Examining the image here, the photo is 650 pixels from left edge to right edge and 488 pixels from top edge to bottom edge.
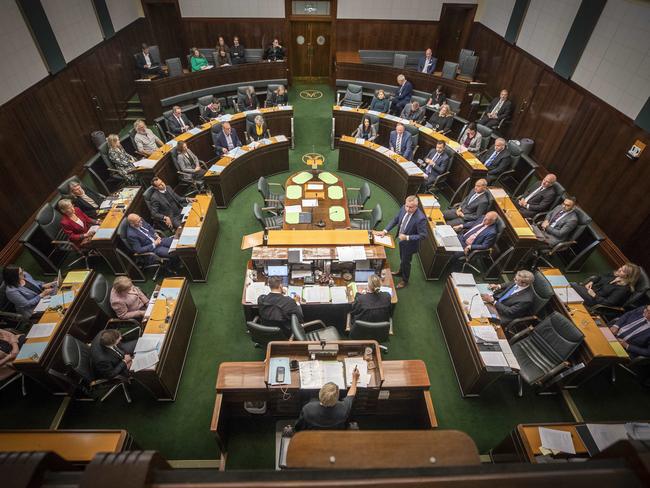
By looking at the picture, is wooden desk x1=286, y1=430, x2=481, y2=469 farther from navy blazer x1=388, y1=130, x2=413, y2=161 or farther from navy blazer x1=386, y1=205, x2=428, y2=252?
navy blazer x1=388, y1=130, x2=413, y2=161

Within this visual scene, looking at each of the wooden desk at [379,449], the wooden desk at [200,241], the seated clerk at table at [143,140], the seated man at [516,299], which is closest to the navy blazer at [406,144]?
the seated man at [516,299]

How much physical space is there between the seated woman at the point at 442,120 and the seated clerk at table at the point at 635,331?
6.30m

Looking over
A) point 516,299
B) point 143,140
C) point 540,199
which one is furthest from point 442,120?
point 143,140

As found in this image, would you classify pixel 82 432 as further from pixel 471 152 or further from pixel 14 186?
pixel 471 152

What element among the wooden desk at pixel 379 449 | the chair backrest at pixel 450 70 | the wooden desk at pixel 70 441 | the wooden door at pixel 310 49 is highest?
the wooden door at pixel 310 49

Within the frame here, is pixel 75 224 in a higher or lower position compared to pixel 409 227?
higher

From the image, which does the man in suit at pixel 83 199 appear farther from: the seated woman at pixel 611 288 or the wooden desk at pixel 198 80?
the seated woman at pixel 611 288

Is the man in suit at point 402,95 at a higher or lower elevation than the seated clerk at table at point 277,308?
higher

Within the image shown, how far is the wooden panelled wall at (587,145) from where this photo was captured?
22.6 ft

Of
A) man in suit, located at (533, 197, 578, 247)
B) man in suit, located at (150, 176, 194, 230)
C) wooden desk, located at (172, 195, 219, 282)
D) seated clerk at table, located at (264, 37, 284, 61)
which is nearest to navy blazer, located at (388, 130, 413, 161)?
man in suit, located at (533, 197, 578, 247)

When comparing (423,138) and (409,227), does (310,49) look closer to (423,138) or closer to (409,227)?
(423,138)

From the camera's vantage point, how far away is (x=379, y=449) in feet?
4.10

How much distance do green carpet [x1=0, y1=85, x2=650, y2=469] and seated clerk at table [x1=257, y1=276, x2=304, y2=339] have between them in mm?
1057

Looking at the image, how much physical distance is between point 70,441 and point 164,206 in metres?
4.38
